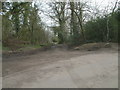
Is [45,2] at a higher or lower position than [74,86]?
higher

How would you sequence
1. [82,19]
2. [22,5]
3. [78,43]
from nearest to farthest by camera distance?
1. [22,5]
2. [78,43]
3. [82,19]

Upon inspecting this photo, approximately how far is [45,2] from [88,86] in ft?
49.8

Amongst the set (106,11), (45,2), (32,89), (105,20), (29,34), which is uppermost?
(45,2)

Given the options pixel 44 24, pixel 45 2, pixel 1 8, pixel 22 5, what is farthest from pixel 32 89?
pixel 44 24

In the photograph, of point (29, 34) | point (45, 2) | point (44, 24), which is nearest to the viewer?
point (45, 2)

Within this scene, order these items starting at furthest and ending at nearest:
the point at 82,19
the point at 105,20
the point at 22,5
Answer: the point at 82,19, the point at 105,20, the point at 22,5

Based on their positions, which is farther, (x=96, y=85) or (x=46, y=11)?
(x=46, y=11)

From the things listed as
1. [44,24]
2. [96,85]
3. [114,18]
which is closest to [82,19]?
[114,18]

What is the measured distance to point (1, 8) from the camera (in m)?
8.47

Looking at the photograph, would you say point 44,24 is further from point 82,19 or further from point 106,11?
point 106,11

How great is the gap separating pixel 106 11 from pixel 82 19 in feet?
10.4

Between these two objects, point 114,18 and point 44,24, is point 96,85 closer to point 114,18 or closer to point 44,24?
point 114,18

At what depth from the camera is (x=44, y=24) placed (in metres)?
19.4

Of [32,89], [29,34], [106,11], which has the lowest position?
[32,89]
